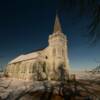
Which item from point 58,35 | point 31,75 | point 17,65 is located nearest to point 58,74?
point 31,75

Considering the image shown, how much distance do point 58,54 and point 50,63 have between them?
4124mm

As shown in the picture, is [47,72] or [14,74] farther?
[14,74]

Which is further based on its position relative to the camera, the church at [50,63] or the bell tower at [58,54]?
the bell tower at [58,54]

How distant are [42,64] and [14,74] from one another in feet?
55.9

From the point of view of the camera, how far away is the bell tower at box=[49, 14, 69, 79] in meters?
41.9

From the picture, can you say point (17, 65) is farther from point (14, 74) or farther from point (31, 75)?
point (31, 75)

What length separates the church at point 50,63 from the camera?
40.7m

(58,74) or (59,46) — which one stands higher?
(59,46)

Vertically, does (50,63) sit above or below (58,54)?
below

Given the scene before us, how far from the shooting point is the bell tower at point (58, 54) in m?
41.9

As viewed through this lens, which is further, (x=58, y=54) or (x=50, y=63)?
(x=50, y=63)

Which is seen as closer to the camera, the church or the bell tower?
the church

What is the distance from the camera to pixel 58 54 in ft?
144

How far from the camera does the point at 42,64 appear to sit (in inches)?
1670
